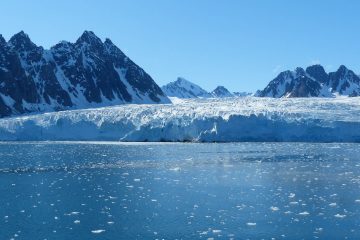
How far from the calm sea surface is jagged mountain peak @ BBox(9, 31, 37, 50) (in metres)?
92.3

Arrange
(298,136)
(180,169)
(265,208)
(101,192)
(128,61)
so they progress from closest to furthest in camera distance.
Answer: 1. (265,208)
2. (101,192)
3. (180,169)
4. (298,136)
5. (128,61)

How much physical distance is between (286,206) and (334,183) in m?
7.60

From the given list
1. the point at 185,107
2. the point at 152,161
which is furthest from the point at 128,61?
the point at 152,161

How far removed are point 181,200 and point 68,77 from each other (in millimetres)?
108967

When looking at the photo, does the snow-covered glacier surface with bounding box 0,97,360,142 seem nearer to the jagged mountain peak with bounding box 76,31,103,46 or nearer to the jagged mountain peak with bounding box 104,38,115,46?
the jagged mountain peak with bounding box 76,31,103,46

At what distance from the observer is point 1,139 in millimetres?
79062

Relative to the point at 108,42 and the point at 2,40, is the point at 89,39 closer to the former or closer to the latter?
the point at 108,42

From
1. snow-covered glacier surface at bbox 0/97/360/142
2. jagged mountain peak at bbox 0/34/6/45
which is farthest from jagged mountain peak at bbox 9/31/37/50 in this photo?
snow-covered glacier surface at bbox 0/97/360/142

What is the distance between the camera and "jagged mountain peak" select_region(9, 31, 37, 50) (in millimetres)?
128125

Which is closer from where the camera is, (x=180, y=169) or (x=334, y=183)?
(x=334, y=183)

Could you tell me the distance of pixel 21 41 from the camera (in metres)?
129

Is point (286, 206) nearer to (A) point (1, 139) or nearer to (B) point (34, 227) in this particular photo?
(B) point (34, 227)

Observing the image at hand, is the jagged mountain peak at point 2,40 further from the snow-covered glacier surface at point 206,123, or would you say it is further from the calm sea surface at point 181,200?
the calm sea surface at point 181,200

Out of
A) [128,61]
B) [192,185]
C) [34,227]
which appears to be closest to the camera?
[34,227]
